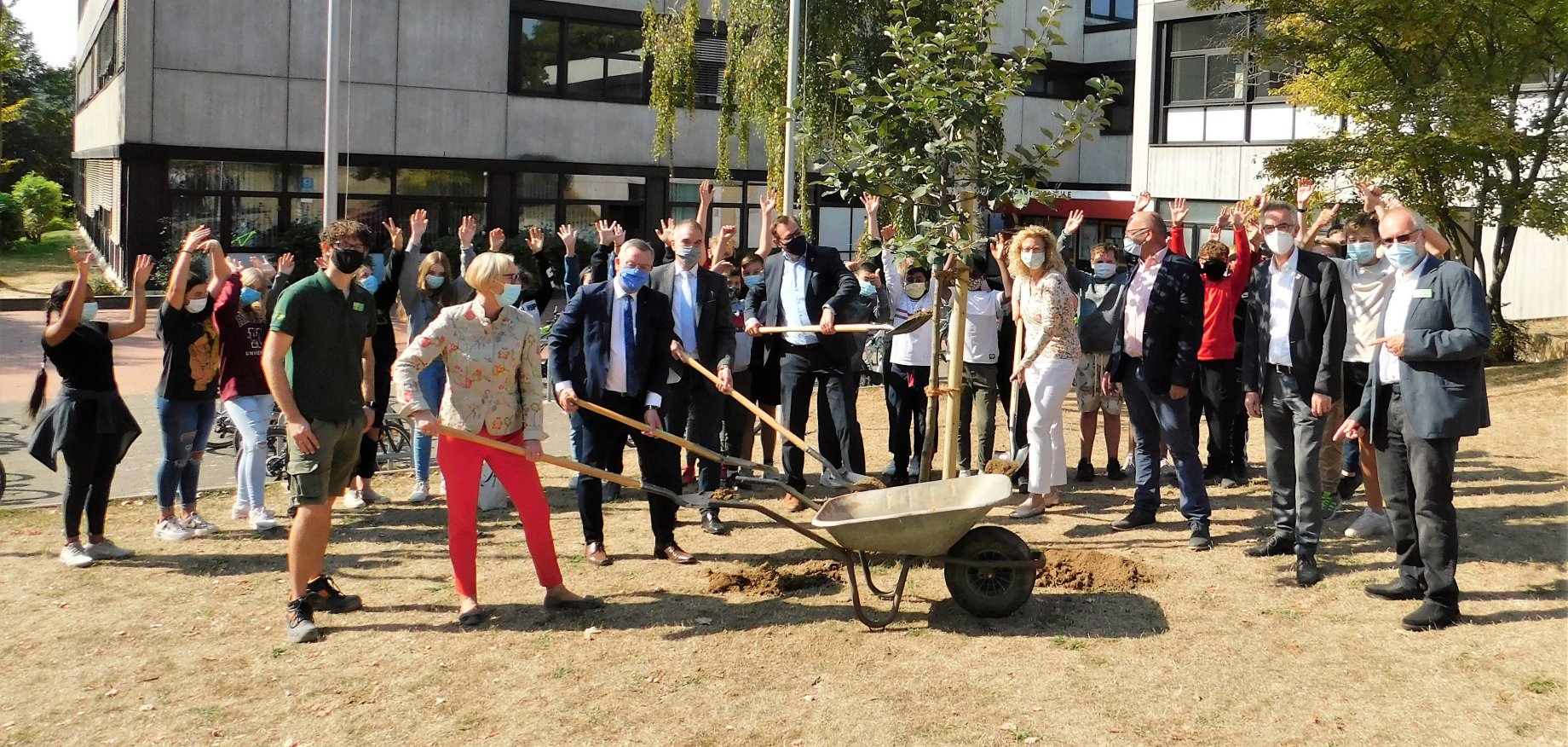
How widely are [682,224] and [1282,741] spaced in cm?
466

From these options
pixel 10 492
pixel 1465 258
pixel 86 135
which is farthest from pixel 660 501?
pixel 86 135

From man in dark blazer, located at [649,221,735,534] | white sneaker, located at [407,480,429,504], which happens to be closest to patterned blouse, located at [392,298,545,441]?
man in dark blazer, located at [649,221,735,534]

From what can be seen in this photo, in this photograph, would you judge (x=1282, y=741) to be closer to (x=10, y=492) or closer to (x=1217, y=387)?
(x=1217, y=387)

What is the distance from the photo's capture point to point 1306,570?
730 cm

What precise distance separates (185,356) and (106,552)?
120 cm

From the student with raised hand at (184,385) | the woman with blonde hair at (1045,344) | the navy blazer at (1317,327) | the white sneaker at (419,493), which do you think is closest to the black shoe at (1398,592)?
the navy blazer at (1317,327)

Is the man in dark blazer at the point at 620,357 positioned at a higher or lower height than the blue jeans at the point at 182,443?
higher

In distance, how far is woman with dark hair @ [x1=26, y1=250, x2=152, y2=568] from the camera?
24.8ft

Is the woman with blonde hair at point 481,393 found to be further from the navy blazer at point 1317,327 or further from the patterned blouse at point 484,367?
the navy blazer at point 1317,327

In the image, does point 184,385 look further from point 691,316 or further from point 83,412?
point 691,316

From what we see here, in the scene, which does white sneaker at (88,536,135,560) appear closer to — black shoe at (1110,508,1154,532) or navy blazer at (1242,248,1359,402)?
black shoe at (1110,508,1154,532)

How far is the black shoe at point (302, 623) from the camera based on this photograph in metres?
6.40

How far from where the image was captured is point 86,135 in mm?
37000

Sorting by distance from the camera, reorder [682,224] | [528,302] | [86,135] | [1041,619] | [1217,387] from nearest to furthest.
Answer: [1041,619] → [682,224] → [1217,387] → [528,302] → [86,135]
